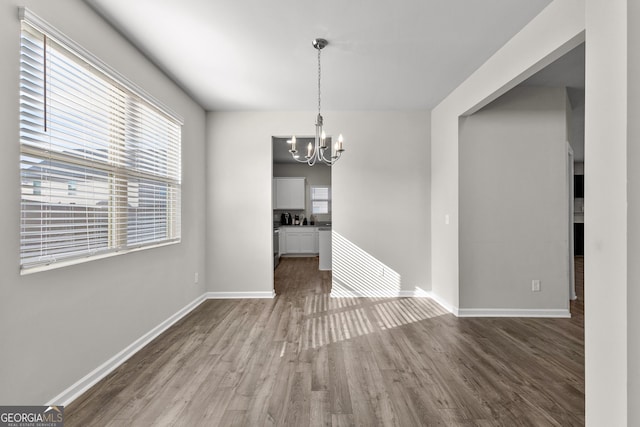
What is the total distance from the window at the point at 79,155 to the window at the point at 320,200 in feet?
20.8

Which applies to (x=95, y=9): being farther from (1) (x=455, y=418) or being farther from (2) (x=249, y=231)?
(1) (x=455, y=418)

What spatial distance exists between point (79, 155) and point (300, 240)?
7.05 metres

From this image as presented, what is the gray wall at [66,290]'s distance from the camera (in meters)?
1.71

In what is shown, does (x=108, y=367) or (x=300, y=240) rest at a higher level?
(x=300, y=240)

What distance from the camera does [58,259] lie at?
2033mm

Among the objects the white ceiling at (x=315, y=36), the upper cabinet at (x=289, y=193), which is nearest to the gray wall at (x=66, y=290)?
the white ceiling at (x=315, y=36)

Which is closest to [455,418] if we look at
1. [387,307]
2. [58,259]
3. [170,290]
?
[387,307]

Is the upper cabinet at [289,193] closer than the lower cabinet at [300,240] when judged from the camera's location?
No

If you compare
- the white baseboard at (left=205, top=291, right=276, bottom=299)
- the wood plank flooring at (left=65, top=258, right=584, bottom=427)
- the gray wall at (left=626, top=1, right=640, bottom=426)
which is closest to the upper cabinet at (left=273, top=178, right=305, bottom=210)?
the white baseboard at (left=205, top=291, right=276, bottom=299)

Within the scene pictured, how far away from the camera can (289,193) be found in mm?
9273

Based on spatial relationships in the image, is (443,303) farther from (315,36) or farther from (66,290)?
(66,290)

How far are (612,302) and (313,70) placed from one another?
9.83 feet

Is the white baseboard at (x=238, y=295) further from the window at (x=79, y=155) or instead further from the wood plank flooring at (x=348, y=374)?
the window at (x=79, y=155)

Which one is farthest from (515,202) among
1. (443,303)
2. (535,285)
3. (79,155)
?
(79,155)
